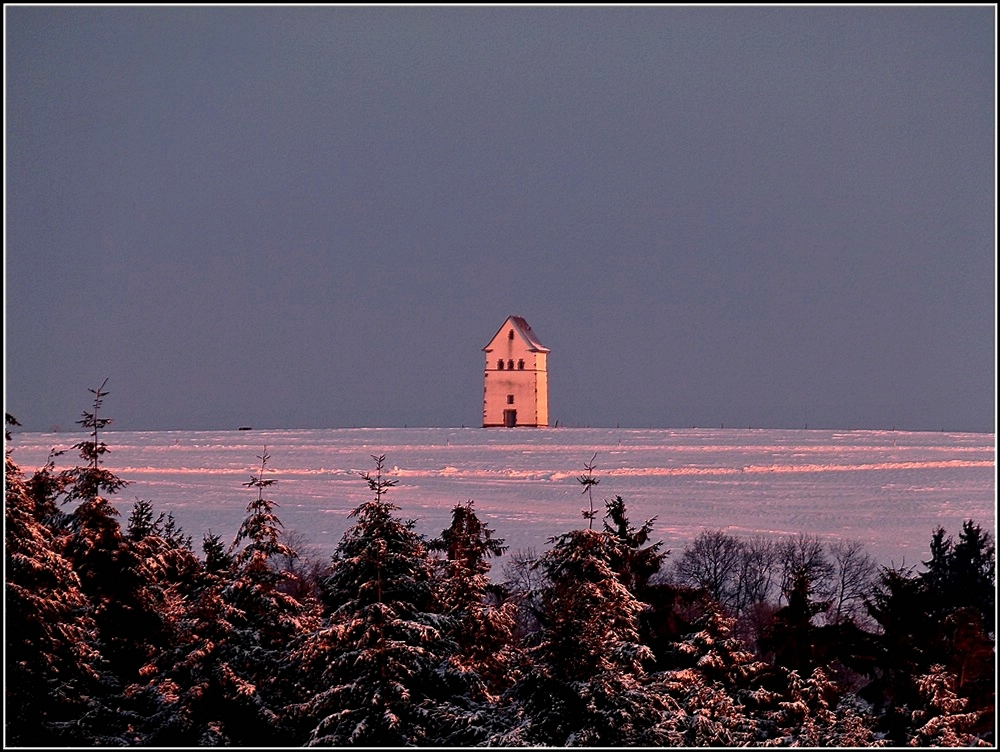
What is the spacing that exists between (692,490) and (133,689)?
1282 inches

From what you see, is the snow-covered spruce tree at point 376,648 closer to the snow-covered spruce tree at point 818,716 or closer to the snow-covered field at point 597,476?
the snow-covered spruce tree at point 818,716

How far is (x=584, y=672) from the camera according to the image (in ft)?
57.4

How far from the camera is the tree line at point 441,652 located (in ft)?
58.4

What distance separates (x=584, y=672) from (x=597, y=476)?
3149 cm

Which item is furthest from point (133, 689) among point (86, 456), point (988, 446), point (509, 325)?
point (509, 325)

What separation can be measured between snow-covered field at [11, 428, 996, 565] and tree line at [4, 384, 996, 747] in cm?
1977

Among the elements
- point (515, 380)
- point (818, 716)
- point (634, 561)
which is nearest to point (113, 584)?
point (634, 561)

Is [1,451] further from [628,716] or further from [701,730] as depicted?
[701,730]

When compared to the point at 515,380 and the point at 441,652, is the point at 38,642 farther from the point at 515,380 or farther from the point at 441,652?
the point at 515,380

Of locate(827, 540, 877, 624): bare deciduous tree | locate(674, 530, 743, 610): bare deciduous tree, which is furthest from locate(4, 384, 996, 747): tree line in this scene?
locate(674, 530, 743, 610): bare deciduous tree

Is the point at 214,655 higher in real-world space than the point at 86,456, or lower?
lower

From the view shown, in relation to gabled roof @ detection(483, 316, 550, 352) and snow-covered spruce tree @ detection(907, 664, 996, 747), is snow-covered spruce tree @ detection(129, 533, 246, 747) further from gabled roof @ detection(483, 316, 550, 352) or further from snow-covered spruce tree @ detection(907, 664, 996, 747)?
gabled roof @ detection(483, 316, 550, 352)

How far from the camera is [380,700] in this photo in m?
18.6

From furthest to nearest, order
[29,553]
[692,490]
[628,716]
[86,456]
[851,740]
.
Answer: [692,490]
[86,456]
[29,553]
[851,740]
[628,716]
